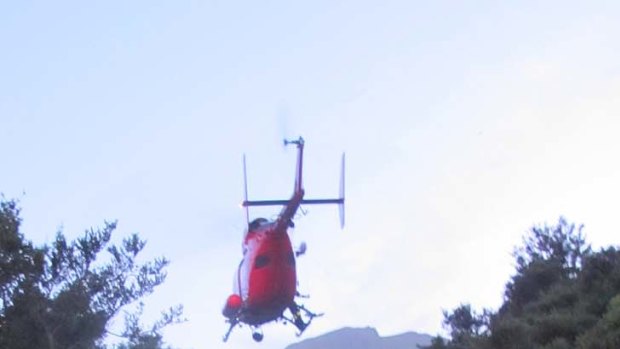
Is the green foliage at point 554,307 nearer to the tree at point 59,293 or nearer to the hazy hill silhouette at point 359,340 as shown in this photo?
the tree at point 59,293

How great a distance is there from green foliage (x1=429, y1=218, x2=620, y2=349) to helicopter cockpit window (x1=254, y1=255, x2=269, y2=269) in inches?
310

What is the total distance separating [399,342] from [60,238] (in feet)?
388

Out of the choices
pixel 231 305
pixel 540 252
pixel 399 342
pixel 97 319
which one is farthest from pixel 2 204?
pixel 399 342

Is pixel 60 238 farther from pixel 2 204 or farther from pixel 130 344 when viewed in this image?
pixel 130 344

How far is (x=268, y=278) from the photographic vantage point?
31.9 m

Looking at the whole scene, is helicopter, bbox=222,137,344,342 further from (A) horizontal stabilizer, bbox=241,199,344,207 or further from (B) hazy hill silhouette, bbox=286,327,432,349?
(B) hazy hill silhouette, bbox=286,327,432,349

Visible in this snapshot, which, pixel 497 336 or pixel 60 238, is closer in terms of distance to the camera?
pixel 497 336

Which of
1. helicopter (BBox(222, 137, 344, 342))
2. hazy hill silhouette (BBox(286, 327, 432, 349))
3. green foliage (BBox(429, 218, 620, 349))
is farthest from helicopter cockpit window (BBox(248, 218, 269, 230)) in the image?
hazy hill silhouette (BBox(286, 327, 432, 349))

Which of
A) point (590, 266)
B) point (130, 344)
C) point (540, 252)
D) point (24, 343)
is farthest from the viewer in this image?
point (540, 252)

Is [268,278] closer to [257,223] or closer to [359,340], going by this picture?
[257,223]

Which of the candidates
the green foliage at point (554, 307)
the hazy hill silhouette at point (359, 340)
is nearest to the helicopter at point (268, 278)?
the green foliage at point (554, 307)

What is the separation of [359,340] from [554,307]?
11292 centimetres

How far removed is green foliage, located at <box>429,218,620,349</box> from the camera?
21394 millimetres

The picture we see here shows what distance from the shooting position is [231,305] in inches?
1296
